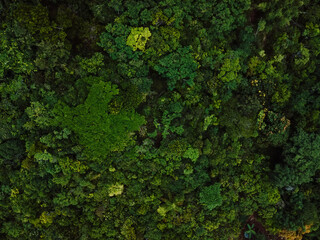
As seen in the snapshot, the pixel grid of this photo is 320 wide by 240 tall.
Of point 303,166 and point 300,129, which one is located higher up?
point 300,129

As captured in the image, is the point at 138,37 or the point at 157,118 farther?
the point at 157,118

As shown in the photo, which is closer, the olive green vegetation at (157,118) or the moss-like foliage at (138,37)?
the olive green vegetation at (157,118)

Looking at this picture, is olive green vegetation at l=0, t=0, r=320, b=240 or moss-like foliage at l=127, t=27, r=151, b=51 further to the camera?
Answer: moss-like foliage at l=127, t=27, r=151, b=51

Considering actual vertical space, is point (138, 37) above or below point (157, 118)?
above

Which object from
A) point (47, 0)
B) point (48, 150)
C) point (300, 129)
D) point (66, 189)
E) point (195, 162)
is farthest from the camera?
point (300, 129)

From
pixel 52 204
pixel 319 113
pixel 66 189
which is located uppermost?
pixel 319 113

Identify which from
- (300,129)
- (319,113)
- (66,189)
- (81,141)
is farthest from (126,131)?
(319,113)

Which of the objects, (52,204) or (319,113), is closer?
(52,204)

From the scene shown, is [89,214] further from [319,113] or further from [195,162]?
[319,113]
